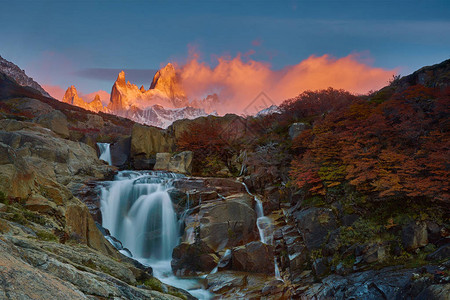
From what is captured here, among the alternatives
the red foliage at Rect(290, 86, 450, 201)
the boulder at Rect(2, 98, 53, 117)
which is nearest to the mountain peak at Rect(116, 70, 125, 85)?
the boulder at Rect(2, 98, 53, 117)

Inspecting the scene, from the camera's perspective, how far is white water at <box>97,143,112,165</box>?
95.7ft

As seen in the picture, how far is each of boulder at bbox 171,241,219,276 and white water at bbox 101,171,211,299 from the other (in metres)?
0.57

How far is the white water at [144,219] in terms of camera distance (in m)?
16.0

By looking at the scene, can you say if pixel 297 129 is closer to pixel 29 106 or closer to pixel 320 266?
pixel 320 266

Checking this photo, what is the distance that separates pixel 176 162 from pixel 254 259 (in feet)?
48.1

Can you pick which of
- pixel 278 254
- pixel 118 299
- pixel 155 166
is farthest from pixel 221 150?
pixel 118 299

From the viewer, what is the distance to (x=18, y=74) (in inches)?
3516

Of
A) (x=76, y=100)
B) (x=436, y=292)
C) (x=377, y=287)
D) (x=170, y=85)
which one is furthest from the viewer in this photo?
(x=76, y=100)

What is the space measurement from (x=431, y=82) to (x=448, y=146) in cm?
866

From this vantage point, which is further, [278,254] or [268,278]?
[278,254]

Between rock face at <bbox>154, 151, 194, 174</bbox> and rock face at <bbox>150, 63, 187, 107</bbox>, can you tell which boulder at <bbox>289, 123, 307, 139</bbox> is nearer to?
rock face at <bbox>154, 151, 194, 174</bbox>

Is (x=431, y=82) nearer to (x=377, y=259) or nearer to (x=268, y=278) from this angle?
(x=377, y=259)

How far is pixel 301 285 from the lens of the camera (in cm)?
1132

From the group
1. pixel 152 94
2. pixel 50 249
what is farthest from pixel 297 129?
pixel 152 94
